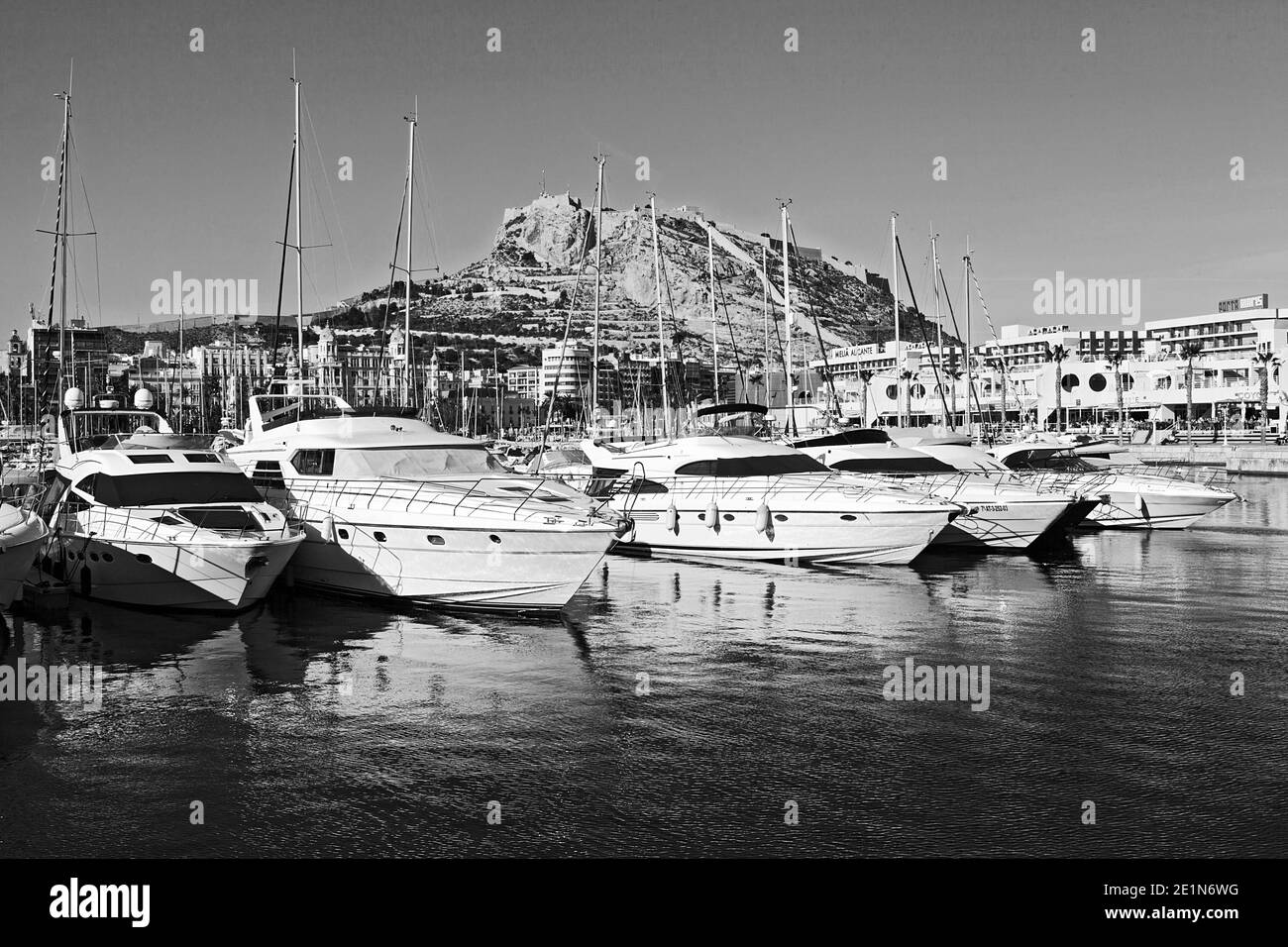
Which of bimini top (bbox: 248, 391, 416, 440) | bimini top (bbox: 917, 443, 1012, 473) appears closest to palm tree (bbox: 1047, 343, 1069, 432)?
bimini top (bbox: 917, 443, 1012, 473)

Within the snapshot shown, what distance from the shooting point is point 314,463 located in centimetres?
2142

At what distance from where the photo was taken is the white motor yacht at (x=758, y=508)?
23.9m

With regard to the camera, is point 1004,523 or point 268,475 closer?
point 268,475

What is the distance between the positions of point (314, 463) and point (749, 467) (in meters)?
10.0

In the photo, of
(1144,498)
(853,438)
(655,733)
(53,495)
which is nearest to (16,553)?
(53,495)

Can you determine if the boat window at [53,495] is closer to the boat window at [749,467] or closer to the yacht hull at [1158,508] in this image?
the boat window at [749,467]

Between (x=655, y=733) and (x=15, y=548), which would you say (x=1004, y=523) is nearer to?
(x=655, y=733)

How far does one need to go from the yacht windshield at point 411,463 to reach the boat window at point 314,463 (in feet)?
0.73

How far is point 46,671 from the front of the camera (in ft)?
46.0

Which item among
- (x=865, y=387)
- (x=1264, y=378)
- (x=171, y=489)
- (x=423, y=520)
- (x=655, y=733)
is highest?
(x=1264, y=378)

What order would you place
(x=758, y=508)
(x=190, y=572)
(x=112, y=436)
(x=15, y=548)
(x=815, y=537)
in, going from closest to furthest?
(x=15, y=548) < (x=190, y=572) < (x=112, y=436) < (x=815, y=537) < (x=758, y=508)

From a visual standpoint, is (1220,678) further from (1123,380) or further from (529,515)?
(1123,380)

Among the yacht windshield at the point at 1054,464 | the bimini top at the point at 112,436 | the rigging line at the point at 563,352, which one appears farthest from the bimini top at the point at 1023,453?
the bimini top at the point at 112,436

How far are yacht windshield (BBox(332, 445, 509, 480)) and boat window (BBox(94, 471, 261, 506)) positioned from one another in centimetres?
186
